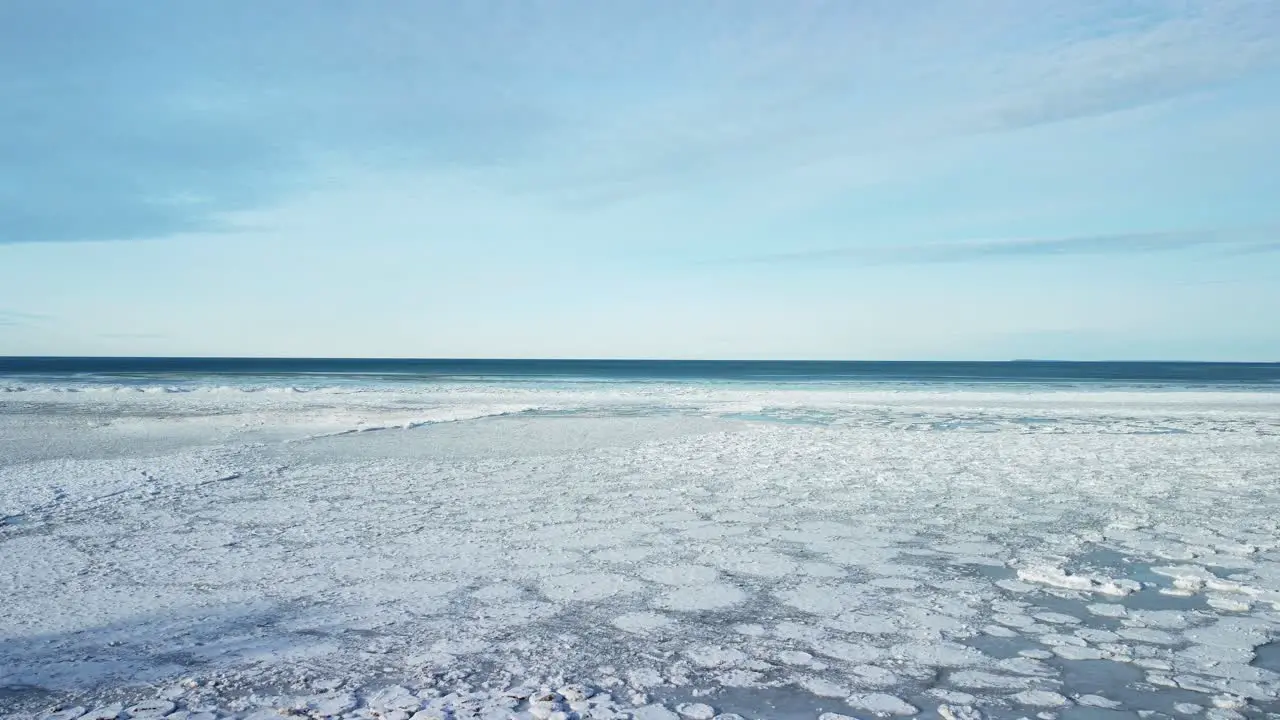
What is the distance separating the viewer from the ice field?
3.22 metres

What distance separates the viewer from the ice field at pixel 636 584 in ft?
10.6

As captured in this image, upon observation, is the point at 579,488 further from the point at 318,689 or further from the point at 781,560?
the point at 318,689

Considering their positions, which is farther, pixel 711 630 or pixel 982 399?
pixel 982 399

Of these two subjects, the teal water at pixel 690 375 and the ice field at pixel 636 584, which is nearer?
the ice field at pixel 636 584

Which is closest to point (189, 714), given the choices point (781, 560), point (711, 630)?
point (711, 630)

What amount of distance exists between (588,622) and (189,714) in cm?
175

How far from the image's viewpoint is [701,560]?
5.25 metres

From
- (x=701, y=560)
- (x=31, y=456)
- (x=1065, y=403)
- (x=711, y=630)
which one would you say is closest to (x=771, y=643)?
(x=711, y=630)

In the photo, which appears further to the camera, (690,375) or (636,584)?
(690,375)

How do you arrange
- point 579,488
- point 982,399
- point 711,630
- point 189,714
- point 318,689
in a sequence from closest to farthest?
1. point 189,714
2. point 318,689
3. point 711,630
4. point 579,488
5. point 982,399

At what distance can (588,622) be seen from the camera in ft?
13.3

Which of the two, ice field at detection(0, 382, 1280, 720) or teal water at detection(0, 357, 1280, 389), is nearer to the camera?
ice field at detection(0, 382, 1280, 720)

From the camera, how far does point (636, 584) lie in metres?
Answer: 4.71

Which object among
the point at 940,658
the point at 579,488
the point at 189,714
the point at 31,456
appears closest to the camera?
the point at 189,714
